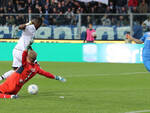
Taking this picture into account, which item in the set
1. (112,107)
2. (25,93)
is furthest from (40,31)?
(112,107)

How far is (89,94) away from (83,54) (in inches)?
532

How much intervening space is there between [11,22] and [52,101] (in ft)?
62.7


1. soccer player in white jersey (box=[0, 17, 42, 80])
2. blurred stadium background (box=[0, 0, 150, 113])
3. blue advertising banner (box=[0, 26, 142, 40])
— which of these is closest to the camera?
blurred stadium background (box=[0, 0, 150, 113])

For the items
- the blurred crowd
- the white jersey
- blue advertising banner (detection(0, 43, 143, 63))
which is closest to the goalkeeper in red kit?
the white jersey

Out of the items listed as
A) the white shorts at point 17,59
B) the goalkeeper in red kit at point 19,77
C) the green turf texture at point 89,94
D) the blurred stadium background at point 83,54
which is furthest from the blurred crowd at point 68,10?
the goalkeeper in red kit at point 19,77

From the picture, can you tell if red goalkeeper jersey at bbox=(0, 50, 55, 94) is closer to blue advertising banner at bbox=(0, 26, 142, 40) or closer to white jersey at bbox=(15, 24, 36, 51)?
white jersey at bbox=(15, 24, 36, 51)

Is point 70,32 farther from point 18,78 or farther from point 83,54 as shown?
point 18,78

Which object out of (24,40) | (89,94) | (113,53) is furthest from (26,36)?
(113,53)

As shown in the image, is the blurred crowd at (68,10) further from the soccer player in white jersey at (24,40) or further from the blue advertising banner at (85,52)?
the soccer player in white jersey at (24,40)

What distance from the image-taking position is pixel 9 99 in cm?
1252

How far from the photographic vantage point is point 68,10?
3141 centimetres

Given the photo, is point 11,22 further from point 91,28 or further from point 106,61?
point 106,61

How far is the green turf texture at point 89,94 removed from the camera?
1121 cm

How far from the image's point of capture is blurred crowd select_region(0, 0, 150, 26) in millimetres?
29672
